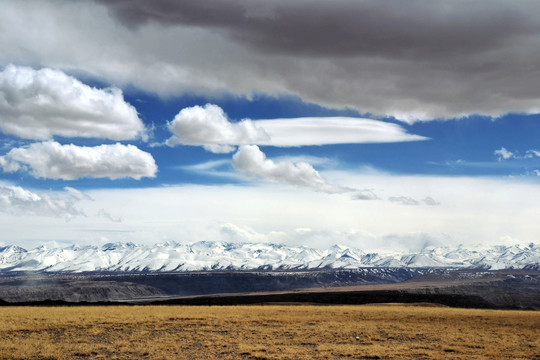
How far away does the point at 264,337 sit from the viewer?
3512 cm

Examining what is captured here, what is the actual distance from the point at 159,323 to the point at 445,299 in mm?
101012

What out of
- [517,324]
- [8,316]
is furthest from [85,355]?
[517,324]

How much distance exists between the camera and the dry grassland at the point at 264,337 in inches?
1138

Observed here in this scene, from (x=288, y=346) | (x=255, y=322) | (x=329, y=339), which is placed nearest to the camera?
(x=288, y=346)

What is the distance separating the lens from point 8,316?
47344 mm

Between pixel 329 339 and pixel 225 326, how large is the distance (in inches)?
412

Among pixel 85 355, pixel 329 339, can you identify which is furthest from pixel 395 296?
pixel 85 355

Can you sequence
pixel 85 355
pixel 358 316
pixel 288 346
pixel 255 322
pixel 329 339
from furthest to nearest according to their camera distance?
pixel 358 316
pixel 255 322
pixel 329 339
pixel 288 346
pixel 85 355

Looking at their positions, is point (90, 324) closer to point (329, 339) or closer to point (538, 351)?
point (329, 339)

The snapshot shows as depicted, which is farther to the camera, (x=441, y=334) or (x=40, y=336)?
(x=441, y=334)

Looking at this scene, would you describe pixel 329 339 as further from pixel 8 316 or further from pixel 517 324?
pixel 8 316

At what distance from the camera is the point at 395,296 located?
125 metres

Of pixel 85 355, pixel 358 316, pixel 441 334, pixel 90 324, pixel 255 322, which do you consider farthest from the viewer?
pixel 358 316

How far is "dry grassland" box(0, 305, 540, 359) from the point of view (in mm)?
28906
